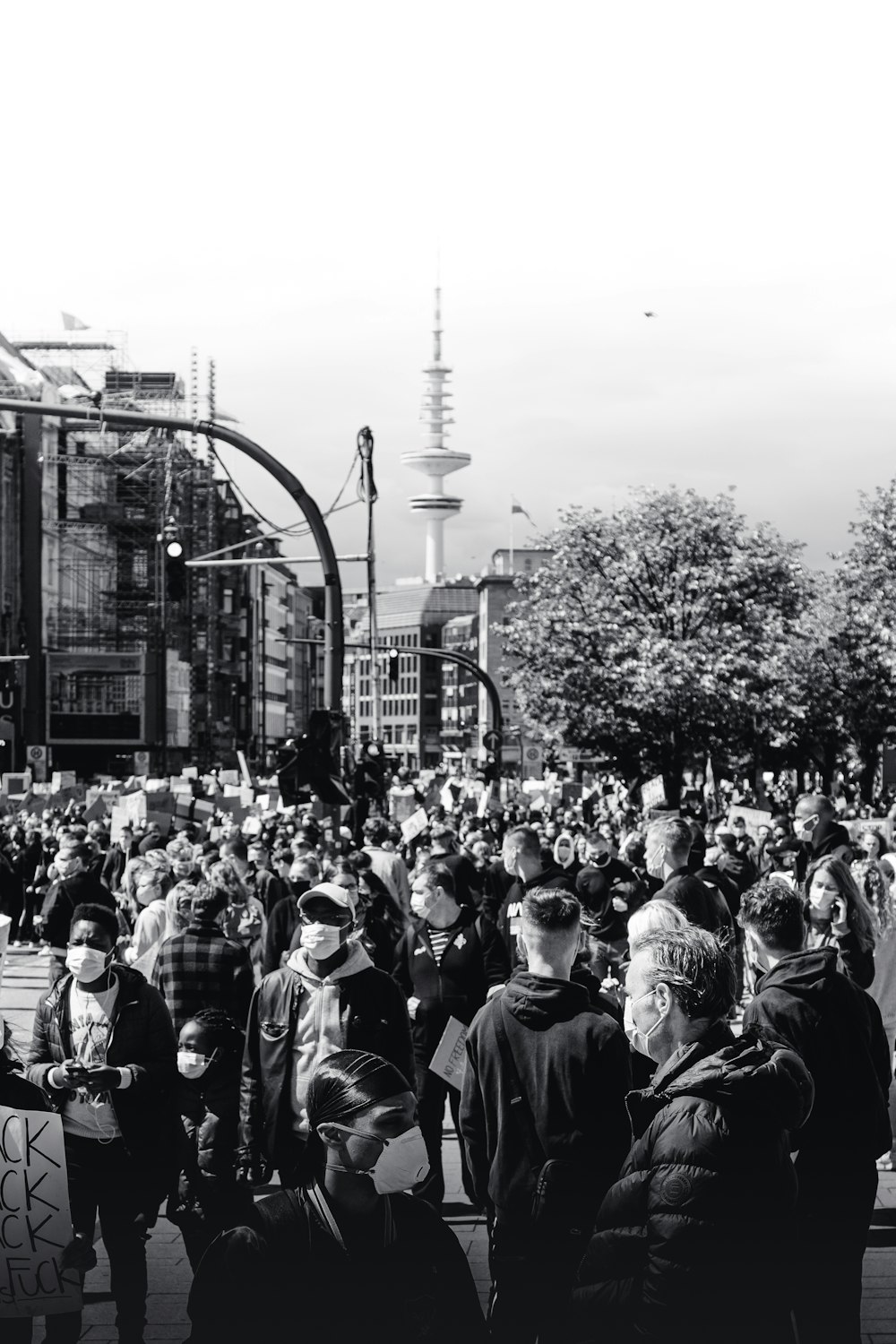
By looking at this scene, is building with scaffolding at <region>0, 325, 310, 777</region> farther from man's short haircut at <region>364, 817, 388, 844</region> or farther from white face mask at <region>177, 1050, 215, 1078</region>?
white face mask at <region>177, 1050, 215, 1078</region>

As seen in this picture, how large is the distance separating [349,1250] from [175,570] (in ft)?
46.5

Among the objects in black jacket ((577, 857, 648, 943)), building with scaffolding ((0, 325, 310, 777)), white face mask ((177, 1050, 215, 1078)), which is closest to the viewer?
white face mask ((177, 1050, 215, 1078))

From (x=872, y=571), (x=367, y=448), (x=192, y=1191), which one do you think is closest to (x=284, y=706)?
(x=872, y=571)

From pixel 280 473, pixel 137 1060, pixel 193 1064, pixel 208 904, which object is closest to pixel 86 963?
pixel 137 1060

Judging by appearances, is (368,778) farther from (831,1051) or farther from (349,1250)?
(349,1250)

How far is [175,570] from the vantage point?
1722 centimetres

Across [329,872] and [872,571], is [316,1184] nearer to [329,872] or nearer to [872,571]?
[329,872]

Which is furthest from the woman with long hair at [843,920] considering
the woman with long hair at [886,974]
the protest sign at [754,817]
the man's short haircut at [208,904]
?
the protest sign at [754,817]

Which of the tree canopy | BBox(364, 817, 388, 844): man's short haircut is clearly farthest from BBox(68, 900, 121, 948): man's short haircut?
the tree canopy

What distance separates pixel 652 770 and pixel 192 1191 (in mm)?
42009

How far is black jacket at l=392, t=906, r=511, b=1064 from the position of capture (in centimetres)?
805

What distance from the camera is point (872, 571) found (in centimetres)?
4131

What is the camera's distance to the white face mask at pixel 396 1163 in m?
3.53

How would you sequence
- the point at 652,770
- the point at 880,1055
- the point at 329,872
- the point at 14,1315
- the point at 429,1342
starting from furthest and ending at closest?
1. the point at 652,770
2. the point at 329,872
3. the point at 880,1055
4. the point at 14,1315
5. the point at 429,1342
